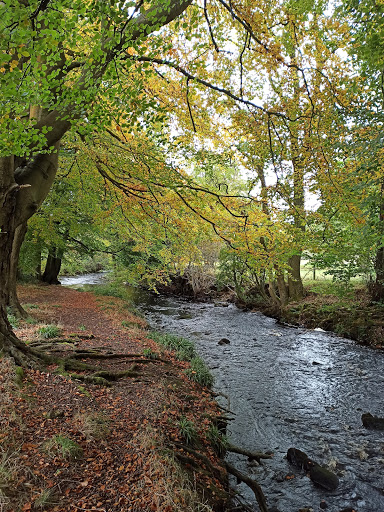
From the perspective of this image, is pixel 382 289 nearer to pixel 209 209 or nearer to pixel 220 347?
pixel 220 347

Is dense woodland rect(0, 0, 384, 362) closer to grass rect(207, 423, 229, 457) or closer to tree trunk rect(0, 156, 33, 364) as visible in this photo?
tree trunk rect(0, 156, 33, 364)

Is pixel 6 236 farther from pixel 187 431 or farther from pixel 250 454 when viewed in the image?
pixel 250 454

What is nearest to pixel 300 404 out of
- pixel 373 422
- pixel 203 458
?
pixel 373 422

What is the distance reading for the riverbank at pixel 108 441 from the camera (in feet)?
10.4

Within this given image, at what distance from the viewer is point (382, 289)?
489 inches

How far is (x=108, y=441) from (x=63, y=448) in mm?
674

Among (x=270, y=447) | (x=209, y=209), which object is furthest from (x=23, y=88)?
(x=270, y=447)

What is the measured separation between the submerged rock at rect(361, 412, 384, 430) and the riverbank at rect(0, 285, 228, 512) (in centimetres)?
305

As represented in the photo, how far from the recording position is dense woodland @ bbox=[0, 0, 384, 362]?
13.7 feet

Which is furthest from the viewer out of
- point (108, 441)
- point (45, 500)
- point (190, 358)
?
point (190, 358)

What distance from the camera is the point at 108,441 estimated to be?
4.11m

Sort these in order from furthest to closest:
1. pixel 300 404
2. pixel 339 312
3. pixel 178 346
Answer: pixel 339 312, pixel 178 346, pixel 300 404

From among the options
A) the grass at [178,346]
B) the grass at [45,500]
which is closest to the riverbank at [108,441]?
the grass at [45,500]

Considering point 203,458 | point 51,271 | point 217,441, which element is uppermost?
point 51,271
